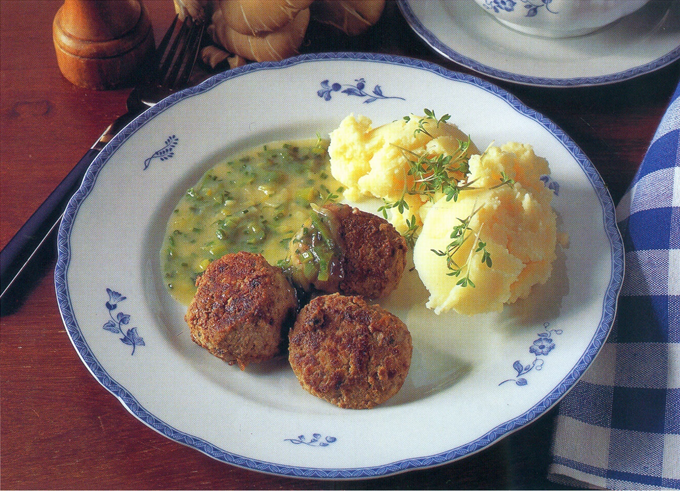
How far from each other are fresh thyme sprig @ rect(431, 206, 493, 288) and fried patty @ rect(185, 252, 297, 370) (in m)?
0.67

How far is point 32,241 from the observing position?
315 centimetres

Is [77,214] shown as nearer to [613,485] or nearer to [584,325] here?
[584,325]

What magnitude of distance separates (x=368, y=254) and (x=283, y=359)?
1.89 ft

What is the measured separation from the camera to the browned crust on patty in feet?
9.45

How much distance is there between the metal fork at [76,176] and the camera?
10.1 feet

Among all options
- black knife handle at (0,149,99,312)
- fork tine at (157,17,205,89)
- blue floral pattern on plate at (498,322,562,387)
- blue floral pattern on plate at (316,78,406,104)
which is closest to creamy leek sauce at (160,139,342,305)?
blue floral pattern on plate at (316,78,406,104)

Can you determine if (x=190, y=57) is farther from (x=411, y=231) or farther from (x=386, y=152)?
(x=411, y=231)

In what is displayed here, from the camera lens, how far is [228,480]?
253 centimetres

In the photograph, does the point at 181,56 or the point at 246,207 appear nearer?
the point at 246,207

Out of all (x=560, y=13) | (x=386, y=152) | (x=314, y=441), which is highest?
(x=560, y=13)

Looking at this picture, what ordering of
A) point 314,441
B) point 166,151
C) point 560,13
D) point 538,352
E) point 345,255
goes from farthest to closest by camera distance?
1. point 560,13
2. point 166,151
3. point 345,255
4. point 538,352
5. point 314,441

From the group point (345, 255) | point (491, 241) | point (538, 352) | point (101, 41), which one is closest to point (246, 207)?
point (345, 255)

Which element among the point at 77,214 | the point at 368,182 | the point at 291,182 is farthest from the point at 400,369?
the point at 77,214

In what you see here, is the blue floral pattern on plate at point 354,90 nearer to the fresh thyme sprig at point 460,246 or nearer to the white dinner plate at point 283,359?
the white dinner plate at point 283,359
